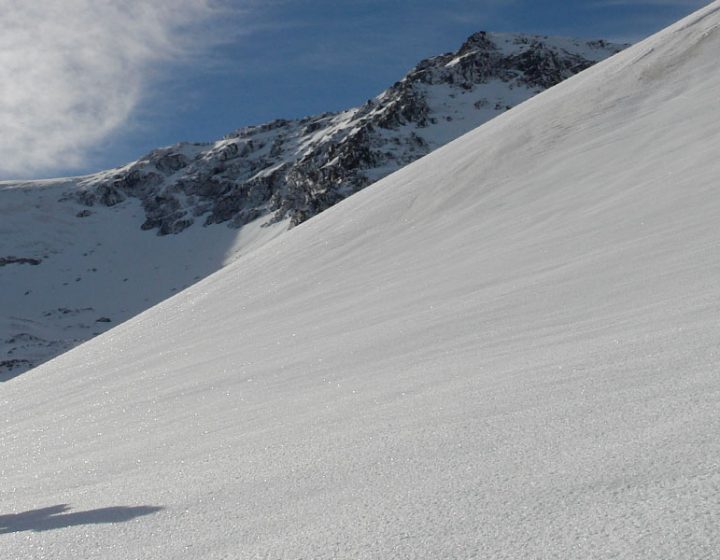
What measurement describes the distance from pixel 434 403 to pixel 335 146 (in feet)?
333

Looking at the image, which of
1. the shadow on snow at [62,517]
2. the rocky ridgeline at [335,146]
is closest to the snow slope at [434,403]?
the shadow on snow at [62,517]

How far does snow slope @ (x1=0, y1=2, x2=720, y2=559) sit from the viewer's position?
8.77 feet

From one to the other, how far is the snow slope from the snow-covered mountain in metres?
57.3

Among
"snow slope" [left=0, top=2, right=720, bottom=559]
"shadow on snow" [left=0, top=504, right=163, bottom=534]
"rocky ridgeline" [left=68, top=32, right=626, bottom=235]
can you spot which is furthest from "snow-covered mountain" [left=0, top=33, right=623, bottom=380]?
"shadow on snow" [left=0, top=504, right=163, bottom=534]

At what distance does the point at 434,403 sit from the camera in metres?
4.46

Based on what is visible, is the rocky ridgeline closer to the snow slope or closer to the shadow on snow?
the snow slope

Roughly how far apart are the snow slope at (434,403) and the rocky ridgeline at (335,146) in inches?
2977

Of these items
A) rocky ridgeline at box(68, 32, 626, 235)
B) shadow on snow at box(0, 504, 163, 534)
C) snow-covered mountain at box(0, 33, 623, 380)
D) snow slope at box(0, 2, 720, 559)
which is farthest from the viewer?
rocky ridgeline at box(68, 32, 626, 235)

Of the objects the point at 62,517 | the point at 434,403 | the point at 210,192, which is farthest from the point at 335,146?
the point at 62,517

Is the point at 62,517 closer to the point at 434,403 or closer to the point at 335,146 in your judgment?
the point at 434,403

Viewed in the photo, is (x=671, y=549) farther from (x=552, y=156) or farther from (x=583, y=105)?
(x=583, y=105)

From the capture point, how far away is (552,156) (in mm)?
16062

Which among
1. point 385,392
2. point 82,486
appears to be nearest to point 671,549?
point 385,392

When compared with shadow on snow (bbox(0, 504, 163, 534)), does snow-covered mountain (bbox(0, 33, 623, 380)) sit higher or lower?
higher
